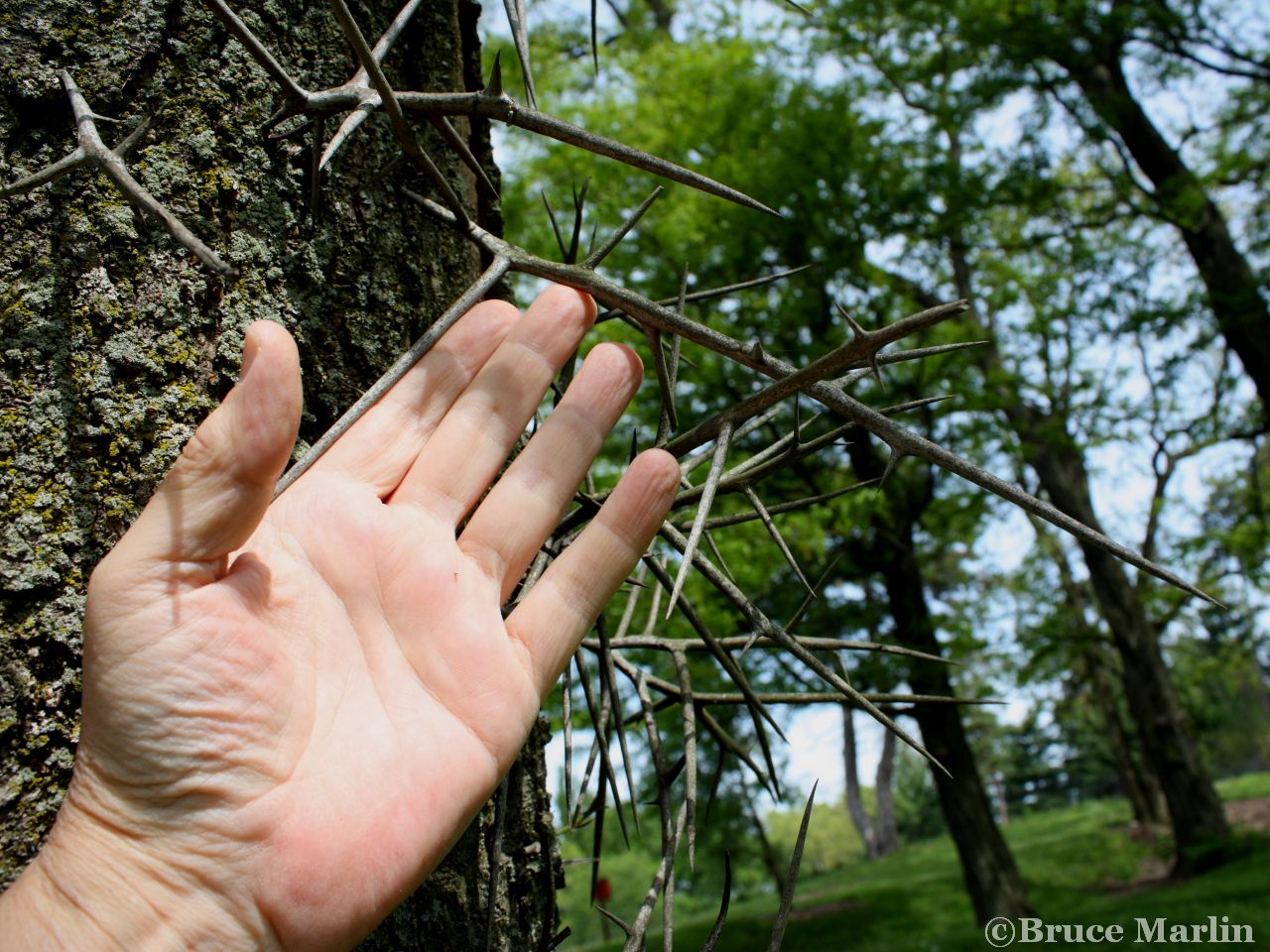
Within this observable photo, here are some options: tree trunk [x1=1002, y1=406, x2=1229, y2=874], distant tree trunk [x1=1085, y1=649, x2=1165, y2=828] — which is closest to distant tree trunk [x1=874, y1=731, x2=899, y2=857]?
distant tree trunk [x1=1085, y1=649, x2=1165, y2=828]

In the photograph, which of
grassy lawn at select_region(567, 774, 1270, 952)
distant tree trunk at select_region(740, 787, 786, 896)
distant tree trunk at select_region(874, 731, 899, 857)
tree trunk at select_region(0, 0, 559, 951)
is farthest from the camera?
distant tree trunk at select_region(874, 731, 899, 857)

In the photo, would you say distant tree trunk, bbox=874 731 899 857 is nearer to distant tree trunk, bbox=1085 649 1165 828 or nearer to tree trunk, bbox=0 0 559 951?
distant tree trunk, bbox=1085 649 1165 828

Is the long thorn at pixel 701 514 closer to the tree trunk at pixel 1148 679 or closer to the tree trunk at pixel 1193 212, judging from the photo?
the tree trunk at pixel 1193 212

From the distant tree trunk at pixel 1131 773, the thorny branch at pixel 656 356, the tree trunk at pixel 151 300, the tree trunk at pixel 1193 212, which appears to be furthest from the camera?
the distant tree trunk at pixel 1131 773

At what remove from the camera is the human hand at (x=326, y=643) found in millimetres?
1069

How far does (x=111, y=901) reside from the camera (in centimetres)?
106

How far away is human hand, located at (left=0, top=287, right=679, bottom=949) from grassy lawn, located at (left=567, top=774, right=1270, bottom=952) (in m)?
9.82

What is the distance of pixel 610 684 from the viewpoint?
1504 millimetres

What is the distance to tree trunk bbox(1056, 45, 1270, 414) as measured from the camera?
1099 centimetres

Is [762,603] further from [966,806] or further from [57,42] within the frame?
[57,42]

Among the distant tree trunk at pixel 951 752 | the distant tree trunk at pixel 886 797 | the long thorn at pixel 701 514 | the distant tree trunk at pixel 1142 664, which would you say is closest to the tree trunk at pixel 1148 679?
the distant tree trunk at pixel 1142 664

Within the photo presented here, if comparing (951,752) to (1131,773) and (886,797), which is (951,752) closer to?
(1131,773)

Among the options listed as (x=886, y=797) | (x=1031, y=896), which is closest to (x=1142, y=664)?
(x=1031, y=896)

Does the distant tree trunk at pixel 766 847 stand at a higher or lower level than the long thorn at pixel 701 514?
lower
